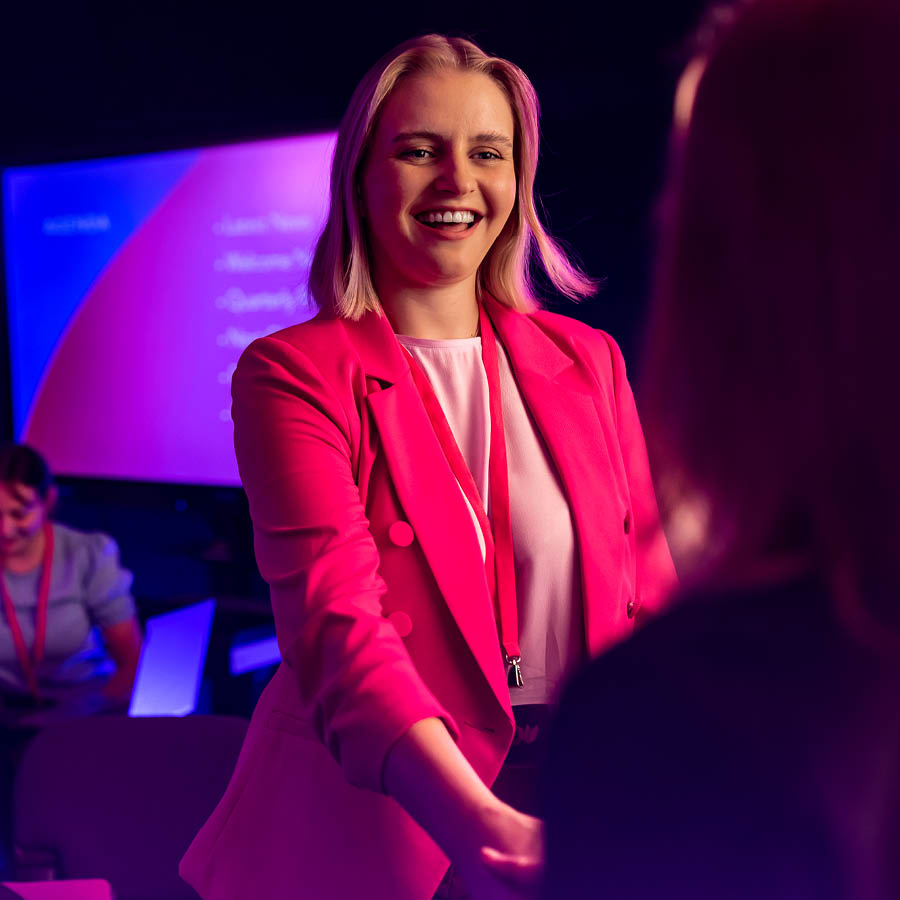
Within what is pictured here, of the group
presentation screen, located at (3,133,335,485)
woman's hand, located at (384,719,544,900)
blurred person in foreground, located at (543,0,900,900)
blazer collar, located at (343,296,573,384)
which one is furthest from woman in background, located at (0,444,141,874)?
blurred person in foreground, located at (543,0,900,900)

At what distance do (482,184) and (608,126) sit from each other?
6.12ft

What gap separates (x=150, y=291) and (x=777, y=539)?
357 cm

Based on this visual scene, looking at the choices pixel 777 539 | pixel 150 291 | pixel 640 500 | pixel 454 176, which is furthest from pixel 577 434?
pixel 150 291

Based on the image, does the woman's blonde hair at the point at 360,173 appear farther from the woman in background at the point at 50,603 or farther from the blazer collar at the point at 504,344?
the woman in background at the point at 50,603

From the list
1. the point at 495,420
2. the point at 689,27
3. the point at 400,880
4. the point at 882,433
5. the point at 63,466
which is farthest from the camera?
the point at 63,466

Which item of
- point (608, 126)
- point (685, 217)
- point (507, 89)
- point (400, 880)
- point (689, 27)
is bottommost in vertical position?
point (400, 880)

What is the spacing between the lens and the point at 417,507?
1.19 m

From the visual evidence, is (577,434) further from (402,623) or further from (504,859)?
(504,859)

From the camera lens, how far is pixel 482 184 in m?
1.36

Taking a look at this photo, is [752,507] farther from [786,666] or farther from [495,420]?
[495,420]

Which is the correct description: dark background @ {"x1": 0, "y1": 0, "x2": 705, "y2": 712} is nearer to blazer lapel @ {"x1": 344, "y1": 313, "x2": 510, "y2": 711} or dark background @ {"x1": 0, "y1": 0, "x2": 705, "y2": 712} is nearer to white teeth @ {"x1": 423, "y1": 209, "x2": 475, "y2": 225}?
white teeth @ {"x1": 423, "y1": 209, "x2": 475, "y2": 225}

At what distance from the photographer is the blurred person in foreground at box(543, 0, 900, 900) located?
1.61 feet

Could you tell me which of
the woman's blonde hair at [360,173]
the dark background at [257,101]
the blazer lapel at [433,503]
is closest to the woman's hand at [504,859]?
the blazer lapel at [433,503]

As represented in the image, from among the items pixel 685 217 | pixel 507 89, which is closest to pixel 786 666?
pixel 685 217
